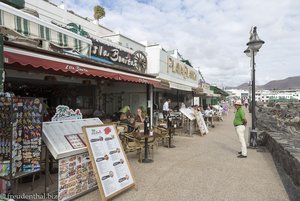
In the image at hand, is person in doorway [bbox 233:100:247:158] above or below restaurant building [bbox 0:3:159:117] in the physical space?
below

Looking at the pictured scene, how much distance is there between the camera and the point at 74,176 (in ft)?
12.0

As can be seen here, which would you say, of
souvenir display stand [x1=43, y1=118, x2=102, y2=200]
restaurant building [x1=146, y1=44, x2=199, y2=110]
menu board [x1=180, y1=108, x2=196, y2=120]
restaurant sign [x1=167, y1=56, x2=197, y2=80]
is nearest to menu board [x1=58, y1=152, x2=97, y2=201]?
souvenir display stand [x1=43, y1=118, x2=102, y2=200]

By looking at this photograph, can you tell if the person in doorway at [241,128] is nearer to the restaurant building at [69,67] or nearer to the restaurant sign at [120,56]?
the restaurant building at [69,67]

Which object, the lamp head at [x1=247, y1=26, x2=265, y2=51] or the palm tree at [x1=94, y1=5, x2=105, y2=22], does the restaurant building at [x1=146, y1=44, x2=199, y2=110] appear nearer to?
the lamp head at [x1=247, y1=26, x2=265, y2=51]

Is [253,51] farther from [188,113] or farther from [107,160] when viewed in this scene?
[107,160]

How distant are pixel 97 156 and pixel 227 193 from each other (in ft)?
7.79

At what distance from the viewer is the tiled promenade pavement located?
12.4ft

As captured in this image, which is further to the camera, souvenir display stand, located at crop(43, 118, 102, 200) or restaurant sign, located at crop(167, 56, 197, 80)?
restaurant sign, located at crop(167, 56, 197, 80)

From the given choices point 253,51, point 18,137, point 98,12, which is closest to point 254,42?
point 253,51

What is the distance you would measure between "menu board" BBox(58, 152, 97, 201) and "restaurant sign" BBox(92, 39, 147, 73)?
627 cm

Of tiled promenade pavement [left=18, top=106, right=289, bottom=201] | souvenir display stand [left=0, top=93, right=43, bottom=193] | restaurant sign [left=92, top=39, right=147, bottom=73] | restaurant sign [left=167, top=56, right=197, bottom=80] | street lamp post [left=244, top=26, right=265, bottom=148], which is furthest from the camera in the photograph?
restaurant sign [left=167, top=56, right=197, bottom=80]

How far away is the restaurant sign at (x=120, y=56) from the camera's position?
9.49 metres

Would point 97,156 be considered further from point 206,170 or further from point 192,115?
point 192,115

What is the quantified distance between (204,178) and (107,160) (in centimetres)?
215
